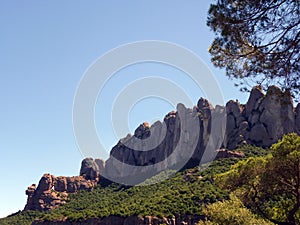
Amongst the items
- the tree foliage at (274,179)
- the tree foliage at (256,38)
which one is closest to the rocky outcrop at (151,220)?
the tree foliage at (274,179)

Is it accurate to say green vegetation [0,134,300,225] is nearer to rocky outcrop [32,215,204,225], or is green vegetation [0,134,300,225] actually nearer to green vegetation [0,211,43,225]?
green vegetation [0,211,43,225]

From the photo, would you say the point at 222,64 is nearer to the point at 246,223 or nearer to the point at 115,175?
the point at 246,223

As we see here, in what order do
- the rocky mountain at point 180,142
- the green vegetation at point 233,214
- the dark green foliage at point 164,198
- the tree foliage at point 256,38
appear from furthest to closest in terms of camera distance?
the rocky mountain at point 180,142, the dark green foliage at point 164,198, the green vegetation at point 233,214, the tree foliage at point 256,38

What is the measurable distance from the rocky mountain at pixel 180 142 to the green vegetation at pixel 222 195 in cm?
623

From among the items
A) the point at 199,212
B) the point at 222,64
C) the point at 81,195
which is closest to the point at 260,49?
the point at 222,64

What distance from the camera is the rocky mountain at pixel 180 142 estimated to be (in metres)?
109

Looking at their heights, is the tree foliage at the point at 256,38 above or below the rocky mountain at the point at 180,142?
below

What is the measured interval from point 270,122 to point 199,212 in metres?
46.8

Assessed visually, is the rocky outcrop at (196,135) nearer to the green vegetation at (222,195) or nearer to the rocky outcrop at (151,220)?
the green vegetation at (222,195)

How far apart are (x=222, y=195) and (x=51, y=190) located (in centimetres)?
8282

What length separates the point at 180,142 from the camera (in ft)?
443

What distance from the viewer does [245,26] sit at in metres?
15.1

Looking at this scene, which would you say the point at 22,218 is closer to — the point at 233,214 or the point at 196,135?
the point at 196,135

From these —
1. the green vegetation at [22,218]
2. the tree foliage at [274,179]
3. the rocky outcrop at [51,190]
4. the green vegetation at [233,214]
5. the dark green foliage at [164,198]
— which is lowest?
the green vegetation at [233,214]
